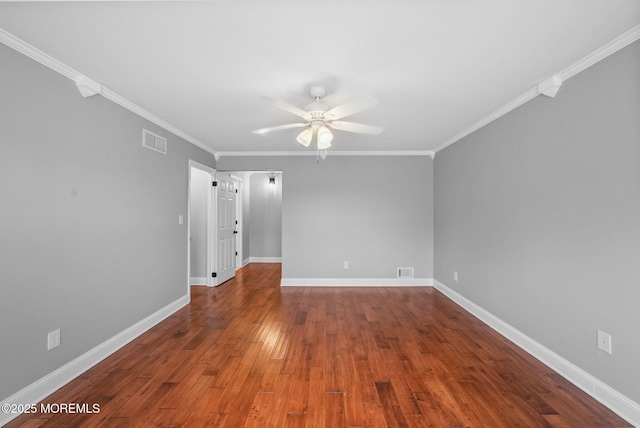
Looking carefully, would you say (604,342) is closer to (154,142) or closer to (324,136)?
(324,136)

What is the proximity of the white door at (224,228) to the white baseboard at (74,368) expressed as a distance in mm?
1842

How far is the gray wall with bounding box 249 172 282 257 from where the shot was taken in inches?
309

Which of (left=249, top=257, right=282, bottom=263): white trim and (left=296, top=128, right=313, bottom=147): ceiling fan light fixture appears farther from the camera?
(left=249, top=257, right=282, bottom=263): white trim

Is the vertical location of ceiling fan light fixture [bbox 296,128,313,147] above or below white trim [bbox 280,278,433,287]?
above

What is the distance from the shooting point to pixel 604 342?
2.04 meters

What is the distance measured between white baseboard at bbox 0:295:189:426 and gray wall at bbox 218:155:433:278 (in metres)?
2.51

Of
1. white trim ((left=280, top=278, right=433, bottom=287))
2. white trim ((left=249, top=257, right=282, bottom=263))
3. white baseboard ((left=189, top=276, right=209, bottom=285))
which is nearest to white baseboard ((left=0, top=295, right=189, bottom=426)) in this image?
white baseboard ((left=189, top=276, right=209, bottom=285))

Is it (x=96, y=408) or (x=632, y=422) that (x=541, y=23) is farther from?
(x=96, y=408)

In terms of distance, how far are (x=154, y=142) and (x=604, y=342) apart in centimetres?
449

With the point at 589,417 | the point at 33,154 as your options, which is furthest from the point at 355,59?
the point at 589,417

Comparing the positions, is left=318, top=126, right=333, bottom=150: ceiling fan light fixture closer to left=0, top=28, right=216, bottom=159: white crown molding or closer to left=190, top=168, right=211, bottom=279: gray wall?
left=0, top=28, right=216, bottom=159: white crown molding

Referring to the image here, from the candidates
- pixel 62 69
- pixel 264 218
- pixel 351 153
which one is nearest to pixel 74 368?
pixel 62 69

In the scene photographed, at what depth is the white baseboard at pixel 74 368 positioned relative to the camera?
191 cm

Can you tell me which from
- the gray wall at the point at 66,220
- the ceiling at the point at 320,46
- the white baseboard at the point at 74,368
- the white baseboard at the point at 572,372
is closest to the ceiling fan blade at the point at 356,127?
the ceiling at the point at 320,46
